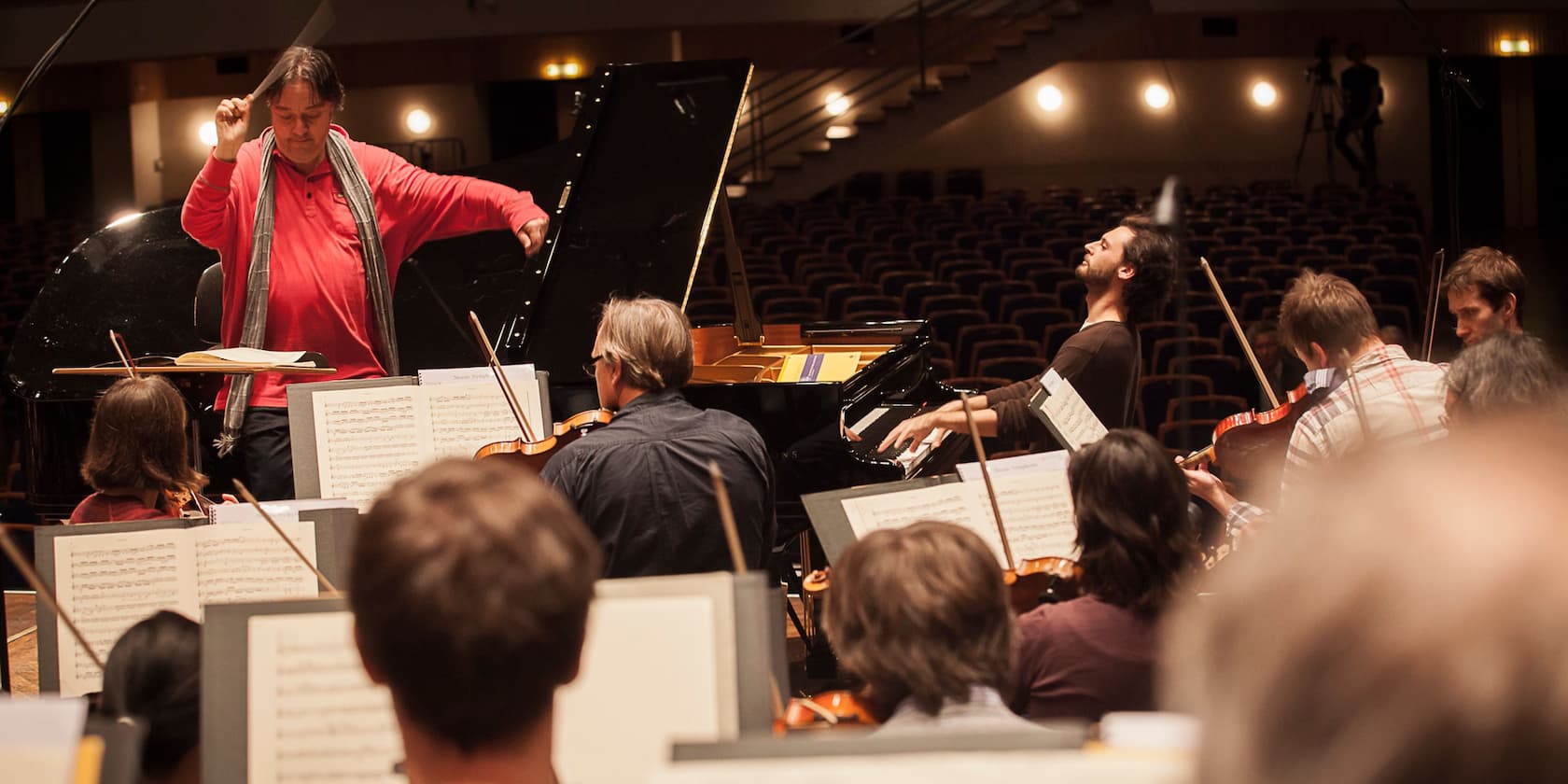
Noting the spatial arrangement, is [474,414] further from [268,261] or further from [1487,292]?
[1487,292]

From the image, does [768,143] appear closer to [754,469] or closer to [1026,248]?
[1026,248]

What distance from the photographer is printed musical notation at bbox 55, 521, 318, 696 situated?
2.75 meters

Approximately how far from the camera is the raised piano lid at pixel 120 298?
5.20 meters

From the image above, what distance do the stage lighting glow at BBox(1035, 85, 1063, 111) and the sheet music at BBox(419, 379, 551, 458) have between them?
15528 mm

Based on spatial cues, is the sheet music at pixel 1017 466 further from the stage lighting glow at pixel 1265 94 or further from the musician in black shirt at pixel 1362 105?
the stage lighting glow at pixel 1265 94

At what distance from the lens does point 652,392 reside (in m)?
3.26

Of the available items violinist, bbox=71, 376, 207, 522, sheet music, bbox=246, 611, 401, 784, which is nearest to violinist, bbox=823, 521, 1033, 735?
sheet music, bbox=246, 611, 401, 784

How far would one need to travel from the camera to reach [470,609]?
3.98ft

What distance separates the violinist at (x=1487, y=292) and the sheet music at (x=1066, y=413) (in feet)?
4.62

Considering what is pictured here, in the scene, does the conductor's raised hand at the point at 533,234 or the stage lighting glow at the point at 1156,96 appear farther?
the stage lighting glow at the point at 1156,96

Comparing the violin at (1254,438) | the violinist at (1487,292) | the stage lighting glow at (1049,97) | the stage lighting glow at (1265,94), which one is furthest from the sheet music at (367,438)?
the stage lighting glow at (1265,94)

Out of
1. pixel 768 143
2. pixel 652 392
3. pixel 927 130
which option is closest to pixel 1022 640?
pixel 652 392

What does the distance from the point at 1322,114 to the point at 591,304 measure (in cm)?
1478

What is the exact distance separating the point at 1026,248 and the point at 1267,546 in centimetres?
1161
